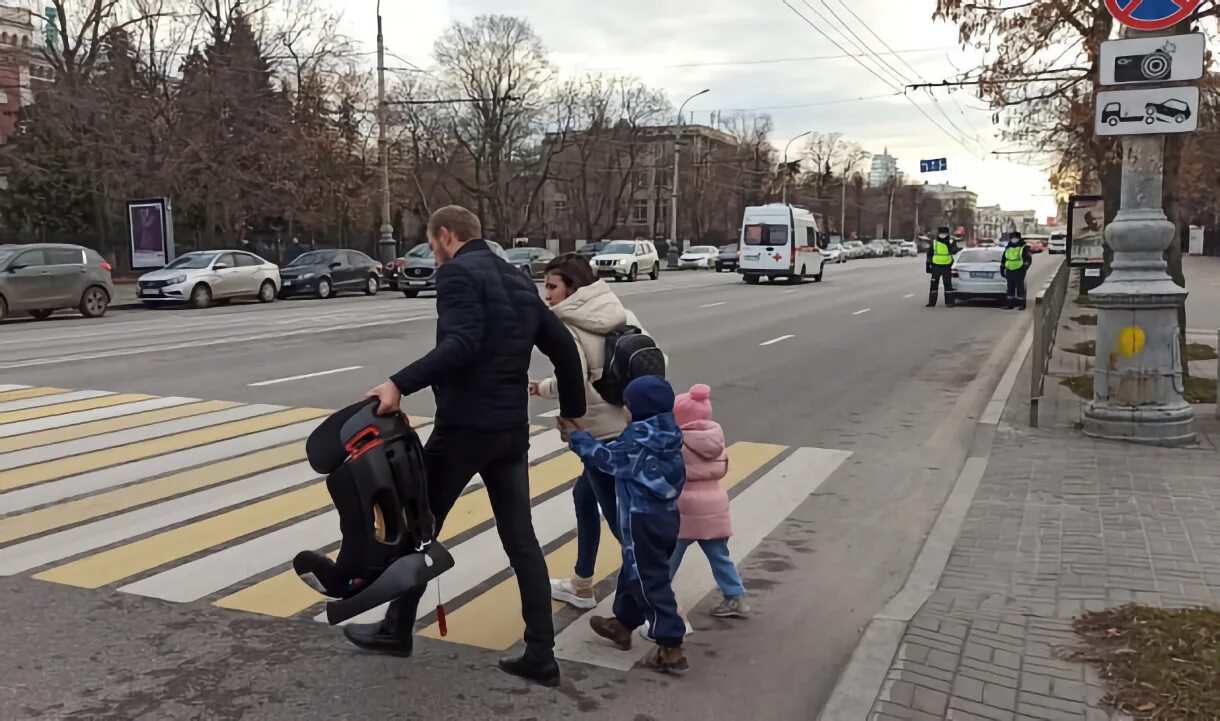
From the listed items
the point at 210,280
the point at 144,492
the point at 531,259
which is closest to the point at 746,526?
the point at 144,492

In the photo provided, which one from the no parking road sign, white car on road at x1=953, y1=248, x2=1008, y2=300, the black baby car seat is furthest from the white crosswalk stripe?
white car on road at x1=953, y1=248, x2=1008, y2=300

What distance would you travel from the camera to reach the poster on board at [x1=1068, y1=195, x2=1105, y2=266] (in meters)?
25.7

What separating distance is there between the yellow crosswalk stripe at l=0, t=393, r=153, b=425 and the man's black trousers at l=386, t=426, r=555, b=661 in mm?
6742

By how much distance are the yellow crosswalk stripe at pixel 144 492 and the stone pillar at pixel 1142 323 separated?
6.59m

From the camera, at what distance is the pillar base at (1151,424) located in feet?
26.8

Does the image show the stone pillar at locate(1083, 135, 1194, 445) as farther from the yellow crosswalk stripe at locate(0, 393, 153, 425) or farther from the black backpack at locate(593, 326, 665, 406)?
the yellow crosswalk stripe at locate(0, 393, 153, 425)

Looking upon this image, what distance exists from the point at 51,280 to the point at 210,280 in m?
4.66

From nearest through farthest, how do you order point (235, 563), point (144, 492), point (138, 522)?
point (235, 563) → point (138, 522) → point (144, 492)

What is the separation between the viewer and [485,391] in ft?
12.5

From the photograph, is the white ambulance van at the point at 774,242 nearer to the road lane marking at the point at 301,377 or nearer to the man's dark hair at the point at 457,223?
the road lane marking at the point at 301,377

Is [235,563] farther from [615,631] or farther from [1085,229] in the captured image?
[1085,229]

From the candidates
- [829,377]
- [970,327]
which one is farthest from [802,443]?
[970,327]

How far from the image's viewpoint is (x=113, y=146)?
34969 mm

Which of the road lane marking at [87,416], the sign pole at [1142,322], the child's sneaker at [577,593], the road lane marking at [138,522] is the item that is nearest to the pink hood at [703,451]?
the child's sneaker at [577,593]
